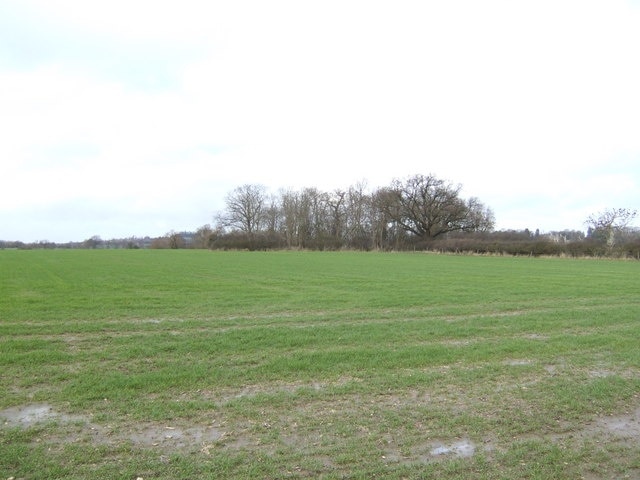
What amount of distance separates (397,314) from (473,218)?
8512cm

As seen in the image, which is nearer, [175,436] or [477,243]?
[175,436]

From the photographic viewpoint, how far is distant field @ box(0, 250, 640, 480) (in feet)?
14.8

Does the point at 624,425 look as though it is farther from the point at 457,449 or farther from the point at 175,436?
the point at 175,436

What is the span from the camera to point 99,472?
14.0 ft

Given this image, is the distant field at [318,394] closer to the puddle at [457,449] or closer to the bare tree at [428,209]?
the puddle at [457,449]

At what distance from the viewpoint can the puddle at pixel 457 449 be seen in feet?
15.4

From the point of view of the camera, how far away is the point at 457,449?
4.80 meters

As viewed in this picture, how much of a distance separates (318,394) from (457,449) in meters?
2.26

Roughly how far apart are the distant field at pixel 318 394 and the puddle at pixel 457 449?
2cm

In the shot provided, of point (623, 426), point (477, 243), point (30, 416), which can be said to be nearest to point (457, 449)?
point (623, 426)

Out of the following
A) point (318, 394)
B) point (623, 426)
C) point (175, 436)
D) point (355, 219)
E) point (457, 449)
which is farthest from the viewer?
point (355, 219)

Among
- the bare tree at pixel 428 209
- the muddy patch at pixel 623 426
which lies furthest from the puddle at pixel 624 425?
the bare tree at pixel 428 209

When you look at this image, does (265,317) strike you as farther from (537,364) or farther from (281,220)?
(281,220)

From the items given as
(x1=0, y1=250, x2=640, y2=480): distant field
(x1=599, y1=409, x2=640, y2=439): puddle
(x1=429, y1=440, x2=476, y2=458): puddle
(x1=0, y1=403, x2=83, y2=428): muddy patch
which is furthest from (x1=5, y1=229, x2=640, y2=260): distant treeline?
(x1=0, y1=403, x2=83, y2=428): muddy patch
